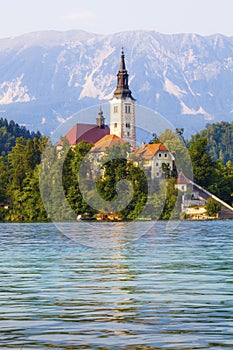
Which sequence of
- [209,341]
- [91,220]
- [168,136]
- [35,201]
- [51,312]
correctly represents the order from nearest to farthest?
[209,341] < [51,312] < [91,220] < [35,201] < [168,136]

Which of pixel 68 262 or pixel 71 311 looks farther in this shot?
pixel 68 262

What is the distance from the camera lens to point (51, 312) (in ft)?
90.5

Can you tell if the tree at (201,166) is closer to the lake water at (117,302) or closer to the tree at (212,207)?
the tree at (212,207)

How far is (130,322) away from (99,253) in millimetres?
29536

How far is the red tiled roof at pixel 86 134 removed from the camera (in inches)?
6425

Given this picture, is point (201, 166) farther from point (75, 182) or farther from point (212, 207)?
point (75, 182)

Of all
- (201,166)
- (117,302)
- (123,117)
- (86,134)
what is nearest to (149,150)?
(123,117)

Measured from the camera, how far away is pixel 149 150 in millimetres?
154375

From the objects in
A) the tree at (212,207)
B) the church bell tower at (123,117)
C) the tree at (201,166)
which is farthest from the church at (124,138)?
the tree at (212,207)

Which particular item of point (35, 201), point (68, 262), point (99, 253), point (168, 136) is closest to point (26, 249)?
point (99, 253)

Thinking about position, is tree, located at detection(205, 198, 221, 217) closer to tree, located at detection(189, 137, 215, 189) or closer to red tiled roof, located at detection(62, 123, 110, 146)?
tree, located at detection(189, 137, 215, 189)

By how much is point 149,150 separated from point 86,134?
23720 millimetres

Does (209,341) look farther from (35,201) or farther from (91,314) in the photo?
(35,201)

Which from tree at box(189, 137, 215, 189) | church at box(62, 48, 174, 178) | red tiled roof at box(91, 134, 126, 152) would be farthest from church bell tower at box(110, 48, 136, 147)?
tree at box(189, 137, 215, 189)
